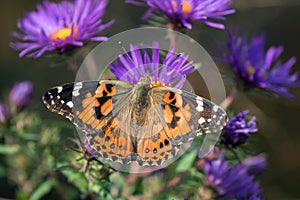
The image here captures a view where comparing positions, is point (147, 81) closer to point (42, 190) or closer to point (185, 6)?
point (185, 6)

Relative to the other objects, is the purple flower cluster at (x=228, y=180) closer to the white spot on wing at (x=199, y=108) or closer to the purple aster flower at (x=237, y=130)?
the purple aster flower at (x=237, y=130)

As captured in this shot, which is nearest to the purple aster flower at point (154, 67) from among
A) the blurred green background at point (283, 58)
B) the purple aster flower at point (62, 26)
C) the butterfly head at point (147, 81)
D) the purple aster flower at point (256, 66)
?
the butterfly head at point (147, 81)

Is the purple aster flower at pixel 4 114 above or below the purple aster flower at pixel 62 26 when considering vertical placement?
below

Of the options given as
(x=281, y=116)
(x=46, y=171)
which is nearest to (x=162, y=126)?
(x=46, y=171)

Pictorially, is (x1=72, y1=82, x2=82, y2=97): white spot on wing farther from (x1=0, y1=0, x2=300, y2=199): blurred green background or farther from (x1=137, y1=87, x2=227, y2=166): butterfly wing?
(x1=0, y1=0, x2=300, y2=199): blurred green background

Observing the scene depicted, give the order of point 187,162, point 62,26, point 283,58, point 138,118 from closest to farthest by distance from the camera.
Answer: point 138,118
point 187,162
point 62,26
point 283,58

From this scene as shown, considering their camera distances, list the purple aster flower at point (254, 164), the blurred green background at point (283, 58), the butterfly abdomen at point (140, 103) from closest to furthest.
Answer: the butterfly abdomen at point (140, 103) → the purple aster flower at point (254, 164) → the blurred green background at point (283, 58)

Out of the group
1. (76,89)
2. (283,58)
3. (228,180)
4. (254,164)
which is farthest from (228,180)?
(283,58)

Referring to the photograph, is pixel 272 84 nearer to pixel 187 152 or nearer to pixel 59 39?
pixel 187 152
